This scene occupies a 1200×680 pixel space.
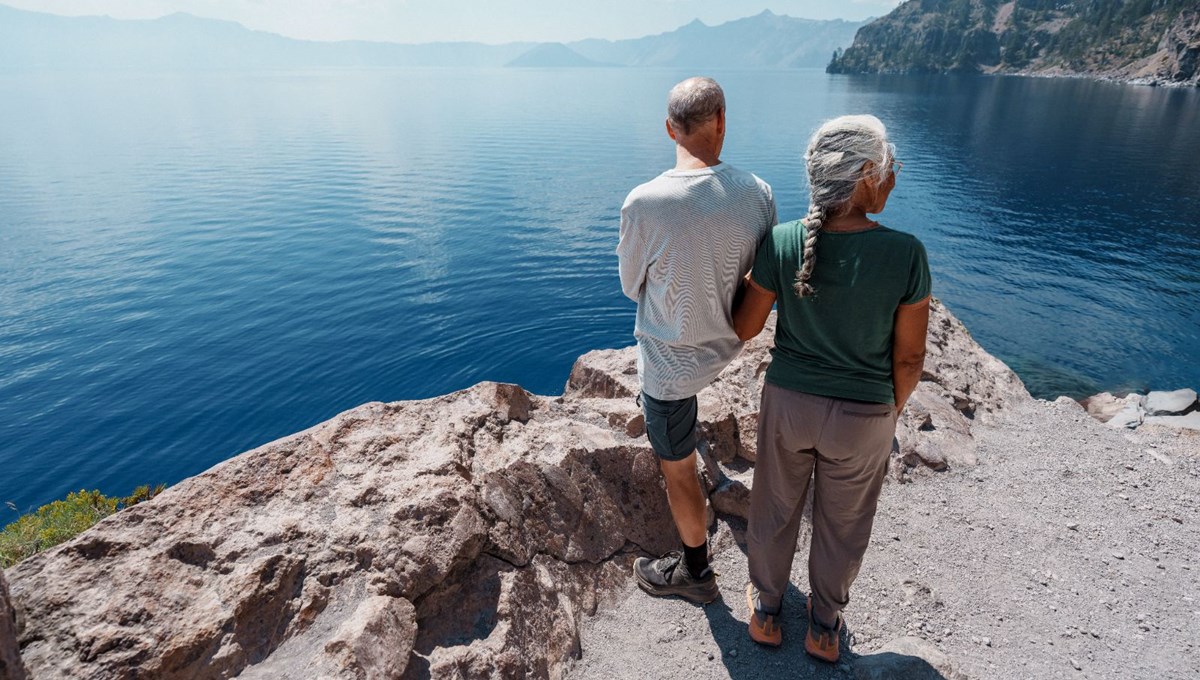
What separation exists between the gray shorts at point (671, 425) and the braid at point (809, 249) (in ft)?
3.67

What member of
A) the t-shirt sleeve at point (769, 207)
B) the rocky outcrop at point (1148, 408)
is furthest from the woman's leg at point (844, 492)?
the rocky outcrop at point (1148, 408)

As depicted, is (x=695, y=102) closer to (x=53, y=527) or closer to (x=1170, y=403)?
(x=53, y=527)

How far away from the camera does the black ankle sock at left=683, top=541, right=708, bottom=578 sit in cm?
443

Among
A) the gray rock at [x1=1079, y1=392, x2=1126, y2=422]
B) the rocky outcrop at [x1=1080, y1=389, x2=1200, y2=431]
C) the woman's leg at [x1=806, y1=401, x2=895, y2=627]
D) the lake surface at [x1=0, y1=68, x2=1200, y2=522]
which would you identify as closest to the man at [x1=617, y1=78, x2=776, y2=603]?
the woman's leg at [x1=806, y1=401, x2=895, y2=627]

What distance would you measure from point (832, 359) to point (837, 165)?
1.01 meters

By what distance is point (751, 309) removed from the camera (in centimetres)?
369

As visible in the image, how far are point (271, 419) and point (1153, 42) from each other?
553 feet

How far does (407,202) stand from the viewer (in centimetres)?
3183

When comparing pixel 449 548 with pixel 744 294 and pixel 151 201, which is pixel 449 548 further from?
pixel 151 201

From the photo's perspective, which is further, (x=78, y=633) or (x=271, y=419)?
(x=271, y=419)

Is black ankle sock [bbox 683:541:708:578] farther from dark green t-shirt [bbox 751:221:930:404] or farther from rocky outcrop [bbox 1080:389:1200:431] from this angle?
rocky outcrop [bbox 1080:389:1200:431]

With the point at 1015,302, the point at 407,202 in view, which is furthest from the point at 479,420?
the point at 407,202

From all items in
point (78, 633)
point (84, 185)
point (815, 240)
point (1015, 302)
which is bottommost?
point (1015, 302)

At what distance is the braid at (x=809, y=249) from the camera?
314 centimetres
